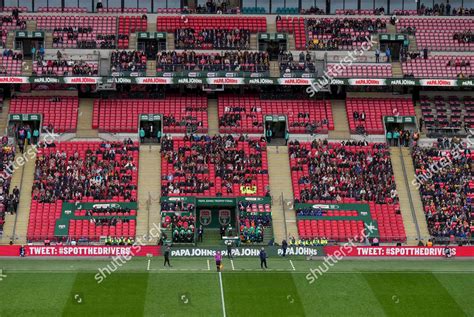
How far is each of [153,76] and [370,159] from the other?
17.4 metres

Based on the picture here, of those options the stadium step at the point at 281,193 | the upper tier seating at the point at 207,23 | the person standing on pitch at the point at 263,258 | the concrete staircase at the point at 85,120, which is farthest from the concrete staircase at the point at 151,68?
the person standing on pitch at the point at 263,258

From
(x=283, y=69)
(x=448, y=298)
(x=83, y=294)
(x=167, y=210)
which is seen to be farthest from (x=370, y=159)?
(x=83, y=294)

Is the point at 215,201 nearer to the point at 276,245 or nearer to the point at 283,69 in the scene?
the point at 276,245

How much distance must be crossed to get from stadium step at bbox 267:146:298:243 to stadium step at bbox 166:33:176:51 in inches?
464

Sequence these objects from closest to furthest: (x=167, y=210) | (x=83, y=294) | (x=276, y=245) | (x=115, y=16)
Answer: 1. (x=83, y=294)
2. (x=276, y=245)
3. (x=167, y=210)
4. (x=115, y=16)

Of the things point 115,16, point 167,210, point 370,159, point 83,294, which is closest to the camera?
point 83,294

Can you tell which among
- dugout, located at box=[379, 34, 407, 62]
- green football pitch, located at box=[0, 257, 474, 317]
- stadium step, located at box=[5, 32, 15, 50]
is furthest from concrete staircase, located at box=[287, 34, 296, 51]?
green football pitch, located at box=[0, 257, 474, 317]

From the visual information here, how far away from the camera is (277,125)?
7319cm

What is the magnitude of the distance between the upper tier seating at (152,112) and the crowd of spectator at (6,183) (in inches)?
265

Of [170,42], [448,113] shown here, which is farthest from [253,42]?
[448,113]

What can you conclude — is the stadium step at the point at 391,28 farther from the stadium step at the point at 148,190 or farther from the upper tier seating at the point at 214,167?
the stadium step at the point at 148,190

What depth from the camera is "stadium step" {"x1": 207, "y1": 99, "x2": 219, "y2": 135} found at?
71812 mm

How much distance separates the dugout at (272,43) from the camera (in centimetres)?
7575

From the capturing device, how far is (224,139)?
70.4m
